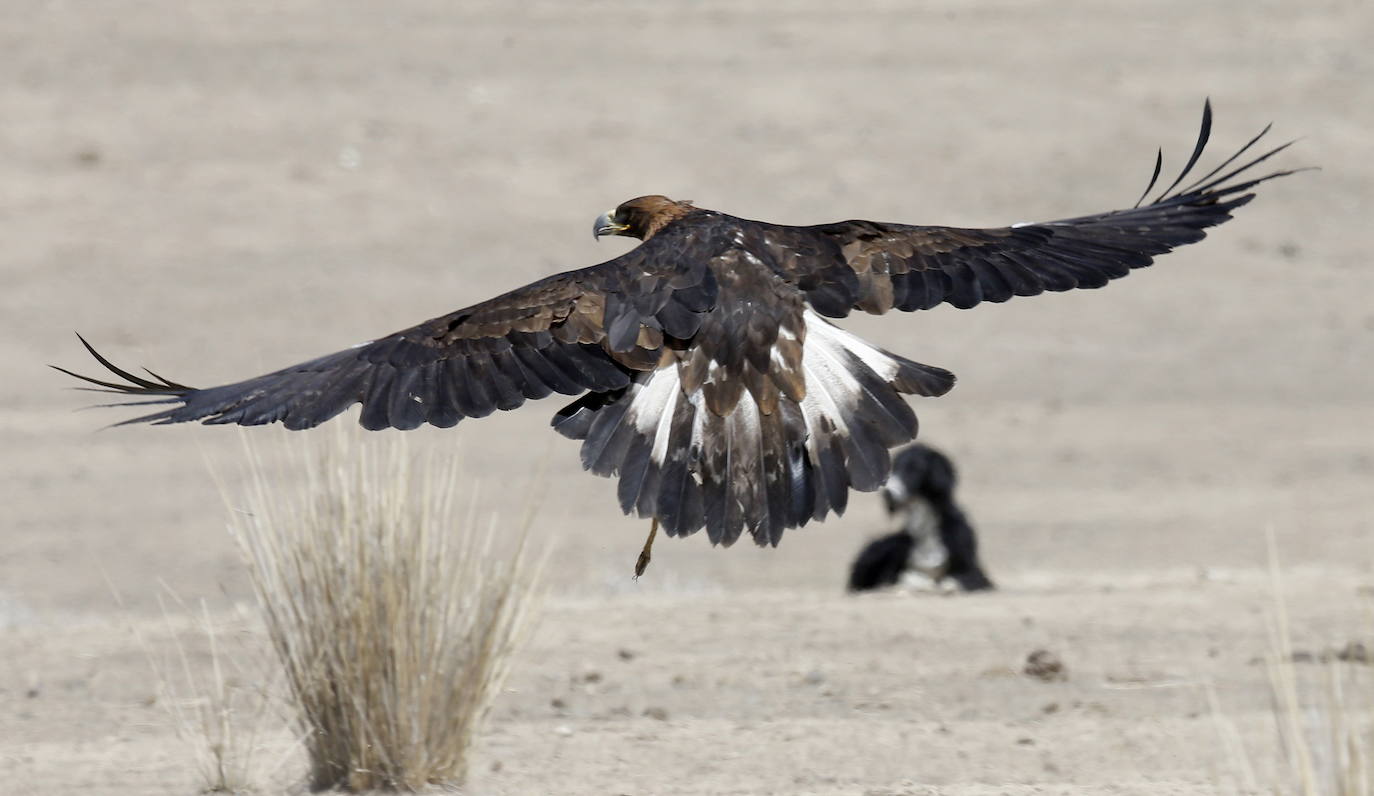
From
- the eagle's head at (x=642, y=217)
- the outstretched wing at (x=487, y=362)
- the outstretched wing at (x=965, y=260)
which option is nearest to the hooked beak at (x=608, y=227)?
the eagle's head at (x=642, y=217)

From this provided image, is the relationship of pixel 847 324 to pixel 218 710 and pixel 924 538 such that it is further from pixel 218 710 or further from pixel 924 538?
pixel 218 710

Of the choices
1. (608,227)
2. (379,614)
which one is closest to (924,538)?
(608,227)

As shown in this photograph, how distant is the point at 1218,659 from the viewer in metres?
8.14

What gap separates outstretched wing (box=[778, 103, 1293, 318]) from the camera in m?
6.06

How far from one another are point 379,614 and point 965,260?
206 cm

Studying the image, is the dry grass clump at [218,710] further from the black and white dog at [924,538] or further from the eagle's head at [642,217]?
the black and white dog at [924,538]

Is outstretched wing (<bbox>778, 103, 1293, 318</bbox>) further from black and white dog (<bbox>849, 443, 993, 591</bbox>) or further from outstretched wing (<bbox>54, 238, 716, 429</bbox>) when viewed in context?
black and white dog (<bbox>849, 443, 993, 591</bbox>)

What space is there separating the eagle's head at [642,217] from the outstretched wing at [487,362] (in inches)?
34.3

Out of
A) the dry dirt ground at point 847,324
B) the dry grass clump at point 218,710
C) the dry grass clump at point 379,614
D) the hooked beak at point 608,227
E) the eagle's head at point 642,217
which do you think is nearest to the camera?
the dry grass clump at point 379,614

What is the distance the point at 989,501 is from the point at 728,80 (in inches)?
339

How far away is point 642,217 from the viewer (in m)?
6.99

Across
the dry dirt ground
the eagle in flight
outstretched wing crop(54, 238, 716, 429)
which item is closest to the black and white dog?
the dry dirt ground

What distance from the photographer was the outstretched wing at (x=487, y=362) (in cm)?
550

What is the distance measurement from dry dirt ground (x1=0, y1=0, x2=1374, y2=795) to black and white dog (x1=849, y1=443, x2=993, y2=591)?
406 millimetres
